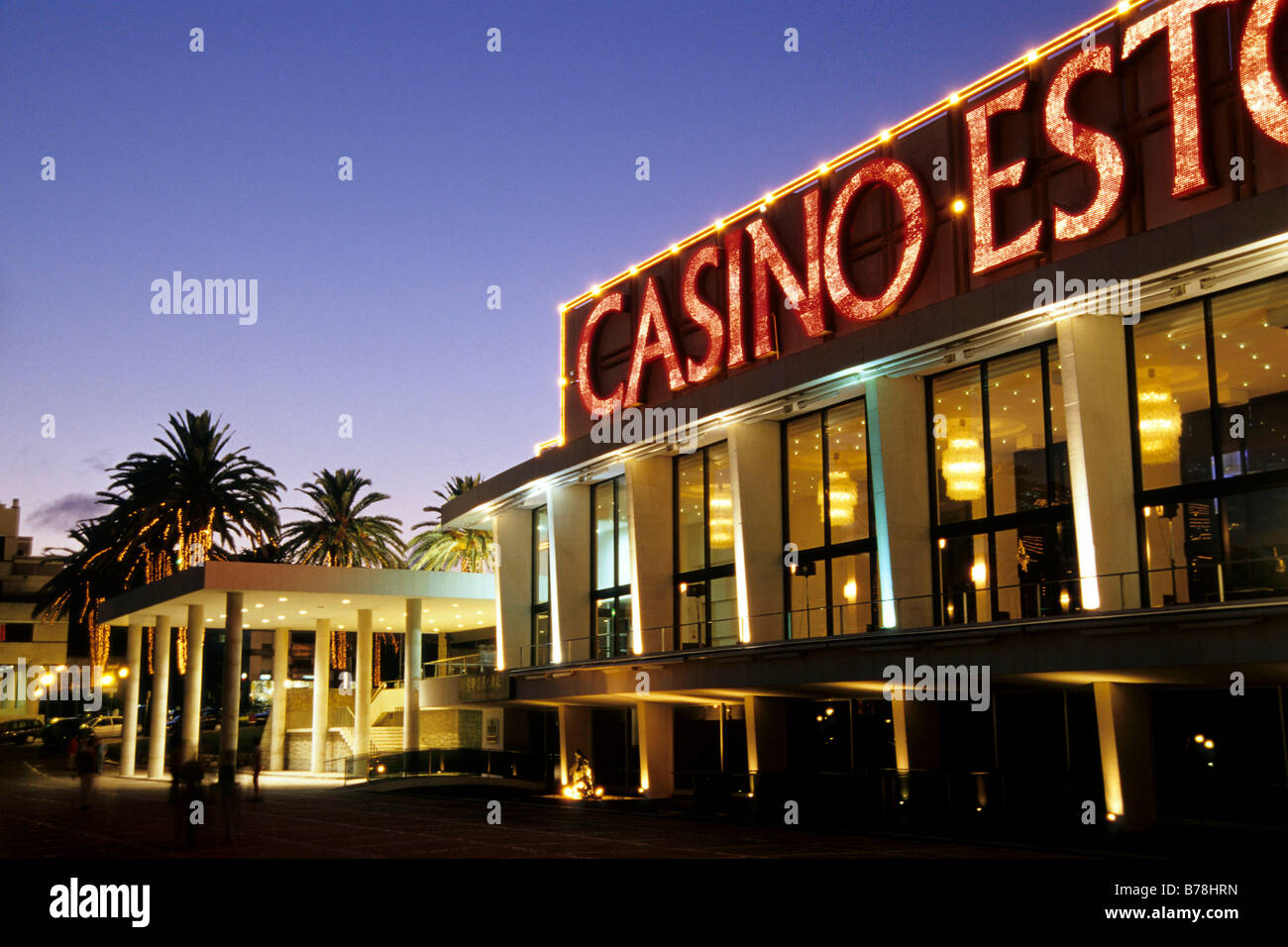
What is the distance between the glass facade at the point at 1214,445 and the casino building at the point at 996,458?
0.06 meters

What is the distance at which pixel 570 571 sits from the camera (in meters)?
42.5

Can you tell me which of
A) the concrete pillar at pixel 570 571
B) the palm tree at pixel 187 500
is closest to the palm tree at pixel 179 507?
the palm tree at pixel 187 500

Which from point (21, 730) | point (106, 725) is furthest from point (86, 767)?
point (21, 730)

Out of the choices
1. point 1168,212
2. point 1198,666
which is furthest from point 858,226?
point 1198,666

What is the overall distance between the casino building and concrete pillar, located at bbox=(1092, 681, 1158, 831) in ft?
0.25

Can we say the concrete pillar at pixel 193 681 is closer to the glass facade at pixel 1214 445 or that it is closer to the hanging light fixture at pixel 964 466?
the hanging light fixture at pixel 964 466

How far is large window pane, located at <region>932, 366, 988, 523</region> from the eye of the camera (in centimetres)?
2867

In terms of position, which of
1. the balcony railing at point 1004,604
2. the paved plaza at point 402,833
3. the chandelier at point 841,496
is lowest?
the paved plaza at point 402,833

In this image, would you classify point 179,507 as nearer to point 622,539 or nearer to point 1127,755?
point 622,539

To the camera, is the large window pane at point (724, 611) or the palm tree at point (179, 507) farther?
the palm tree at point (179, 507)

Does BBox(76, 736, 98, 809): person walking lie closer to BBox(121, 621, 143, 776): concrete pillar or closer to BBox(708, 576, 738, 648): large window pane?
BBox(708, 576, 738, 648): large window pane

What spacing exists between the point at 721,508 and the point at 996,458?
10.6 metres

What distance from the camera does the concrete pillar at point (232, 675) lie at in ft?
141

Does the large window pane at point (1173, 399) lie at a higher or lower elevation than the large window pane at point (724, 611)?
higher
